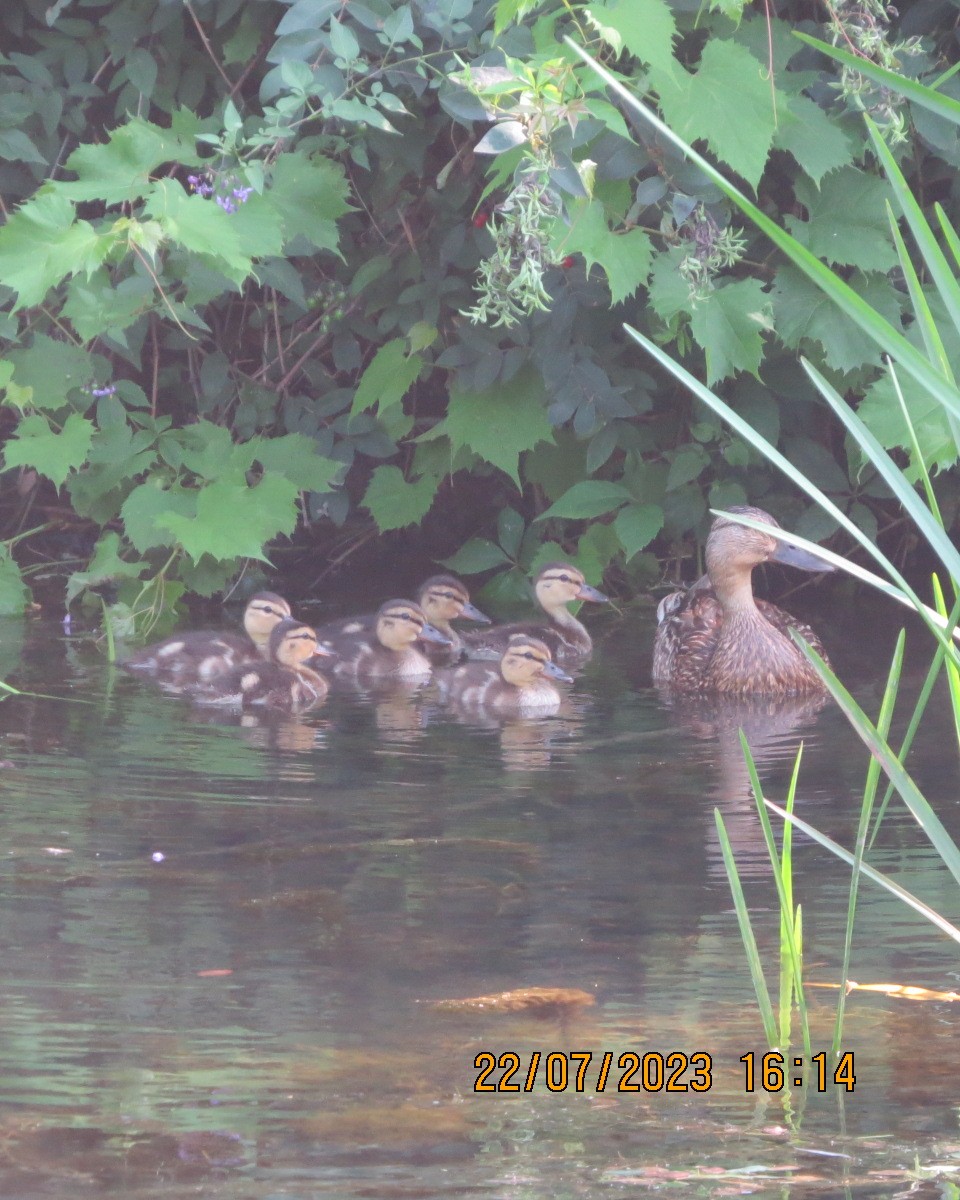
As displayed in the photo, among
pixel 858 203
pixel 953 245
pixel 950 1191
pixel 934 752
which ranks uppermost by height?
pixel 858 203

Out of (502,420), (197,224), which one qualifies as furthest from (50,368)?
(502,420)

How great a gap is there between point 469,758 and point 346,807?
2.25ft

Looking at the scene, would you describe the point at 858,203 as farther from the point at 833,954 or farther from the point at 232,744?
the point at 833,954

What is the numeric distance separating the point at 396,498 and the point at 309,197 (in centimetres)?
147

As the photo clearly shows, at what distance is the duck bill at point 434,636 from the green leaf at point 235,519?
0.67m

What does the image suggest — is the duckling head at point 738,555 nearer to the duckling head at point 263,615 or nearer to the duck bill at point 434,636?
the duck bill at point 434,636

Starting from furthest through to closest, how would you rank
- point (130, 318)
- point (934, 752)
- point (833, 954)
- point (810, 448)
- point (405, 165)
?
point (810, 448)
point (405, 165)
point (130, 318)
point (934, 752)
point (833, 954)

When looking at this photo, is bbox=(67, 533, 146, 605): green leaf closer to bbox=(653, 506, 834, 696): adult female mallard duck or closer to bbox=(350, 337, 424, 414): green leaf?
bbox=(350, 337, 424, 414): green leaf

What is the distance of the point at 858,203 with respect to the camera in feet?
16.5

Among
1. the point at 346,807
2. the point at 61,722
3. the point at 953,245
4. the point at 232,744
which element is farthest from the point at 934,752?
the point at 953,245

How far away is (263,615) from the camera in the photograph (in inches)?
225

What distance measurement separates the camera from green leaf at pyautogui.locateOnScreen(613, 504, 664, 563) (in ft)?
19.8

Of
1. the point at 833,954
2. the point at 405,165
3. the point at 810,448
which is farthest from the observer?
the point at 810,448

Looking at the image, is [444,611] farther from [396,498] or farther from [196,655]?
[196,655]
